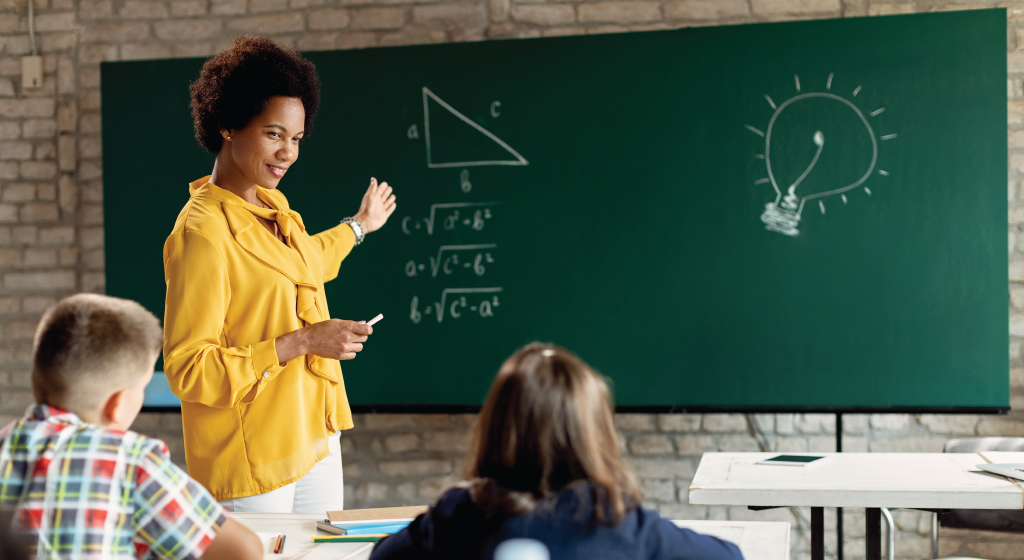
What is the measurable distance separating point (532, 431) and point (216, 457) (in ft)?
3.44

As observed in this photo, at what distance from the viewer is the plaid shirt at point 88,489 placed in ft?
3.14

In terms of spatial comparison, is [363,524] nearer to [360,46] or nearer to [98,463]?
[98,463]

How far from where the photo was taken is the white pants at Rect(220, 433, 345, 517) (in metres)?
1.74

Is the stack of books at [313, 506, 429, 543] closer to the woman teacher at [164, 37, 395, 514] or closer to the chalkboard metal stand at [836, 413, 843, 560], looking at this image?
the woman teacher at [164, 37, 395, 514]

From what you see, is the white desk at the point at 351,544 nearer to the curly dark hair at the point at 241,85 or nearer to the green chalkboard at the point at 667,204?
the curly dark hair at the point at 241,85

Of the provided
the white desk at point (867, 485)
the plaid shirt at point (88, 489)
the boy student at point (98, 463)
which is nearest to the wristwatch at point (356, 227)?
the white desk at point (867, 485)

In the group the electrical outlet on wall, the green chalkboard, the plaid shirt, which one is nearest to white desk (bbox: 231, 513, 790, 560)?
the plaid shirt

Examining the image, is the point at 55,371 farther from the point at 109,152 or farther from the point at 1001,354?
Result: the point at 1001,354

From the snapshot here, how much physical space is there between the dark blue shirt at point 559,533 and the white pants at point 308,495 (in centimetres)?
81

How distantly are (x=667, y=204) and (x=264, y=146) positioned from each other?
1596 millimetres

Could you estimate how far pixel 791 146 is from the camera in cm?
293

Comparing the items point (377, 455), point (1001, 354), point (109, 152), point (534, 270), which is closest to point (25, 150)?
point (109, 152)

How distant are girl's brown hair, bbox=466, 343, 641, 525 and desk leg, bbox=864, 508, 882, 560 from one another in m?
1.27

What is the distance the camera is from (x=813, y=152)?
9.57 feet
